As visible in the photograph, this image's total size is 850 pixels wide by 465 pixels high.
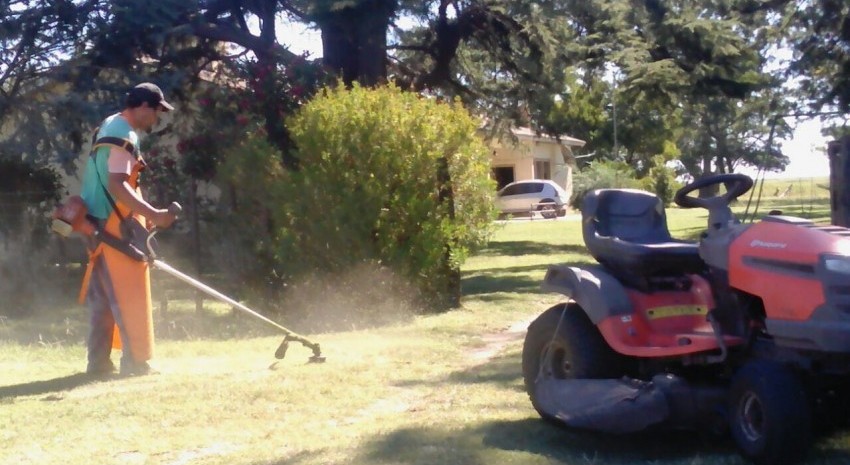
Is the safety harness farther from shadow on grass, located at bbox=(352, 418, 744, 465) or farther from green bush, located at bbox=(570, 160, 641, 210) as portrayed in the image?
green bush, located at bbox=(570, 160, 641, 210)

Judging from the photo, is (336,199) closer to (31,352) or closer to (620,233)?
(31,352)

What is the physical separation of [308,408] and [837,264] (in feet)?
11.8

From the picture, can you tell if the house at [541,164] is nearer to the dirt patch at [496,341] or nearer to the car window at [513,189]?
the car window at [513,189]

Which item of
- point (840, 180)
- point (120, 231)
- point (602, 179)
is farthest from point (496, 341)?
point (602, 179)

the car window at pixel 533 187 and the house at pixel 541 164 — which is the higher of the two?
the house at pixel 541 164

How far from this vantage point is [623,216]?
671 cm

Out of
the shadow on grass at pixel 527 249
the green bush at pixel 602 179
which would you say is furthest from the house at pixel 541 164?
the shadow on grass at pixel 527 249

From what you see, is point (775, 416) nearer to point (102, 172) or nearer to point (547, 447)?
point (547, 447)

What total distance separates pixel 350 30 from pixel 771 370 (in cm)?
1092

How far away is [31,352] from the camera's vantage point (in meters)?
10.0

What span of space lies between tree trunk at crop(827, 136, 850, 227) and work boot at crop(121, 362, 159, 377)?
528cm

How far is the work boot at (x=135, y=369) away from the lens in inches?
324

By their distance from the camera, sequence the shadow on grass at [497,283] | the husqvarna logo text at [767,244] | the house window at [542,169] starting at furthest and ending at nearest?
1. the house window at [542,169]
2. the shadow on grass at [497,283]
3. the husqvarna logo text at [767,244]

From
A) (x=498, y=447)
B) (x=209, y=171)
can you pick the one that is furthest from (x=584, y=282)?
(x=209, y=171)
